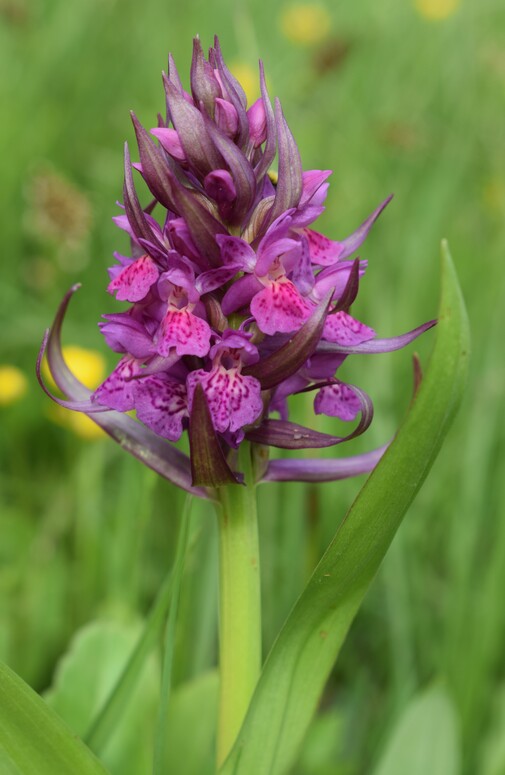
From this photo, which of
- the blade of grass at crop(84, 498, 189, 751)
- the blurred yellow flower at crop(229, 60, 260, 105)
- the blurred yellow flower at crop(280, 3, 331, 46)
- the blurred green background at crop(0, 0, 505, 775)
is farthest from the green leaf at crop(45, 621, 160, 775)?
the blurred yellow flower at crop(280, 3, 331, 46)

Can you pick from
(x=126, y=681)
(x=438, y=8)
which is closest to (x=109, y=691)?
(x=126, y=681)

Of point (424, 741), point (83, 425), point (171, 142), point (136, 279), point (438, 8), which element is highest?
point (171, 142)

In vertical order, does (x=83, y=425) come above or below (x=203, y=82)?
below

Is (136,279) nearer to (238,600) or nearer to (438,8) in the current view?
(238,600)

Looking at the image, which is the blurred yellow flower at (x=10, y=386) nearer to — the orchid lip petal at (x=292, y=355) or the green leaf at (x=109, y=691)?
the green leaf at (x=109, y=691)

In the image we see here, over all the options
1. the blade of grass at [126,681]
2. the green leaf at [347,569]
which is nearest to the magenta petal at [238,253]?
the green leaf at [347,569]

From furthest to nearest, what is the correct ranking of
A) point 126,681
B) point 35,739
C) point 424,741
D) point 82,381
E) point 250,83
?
1. point 250,83
2. point 82,381
3. point 424,741
4. point 126,681
5. point 35,739
